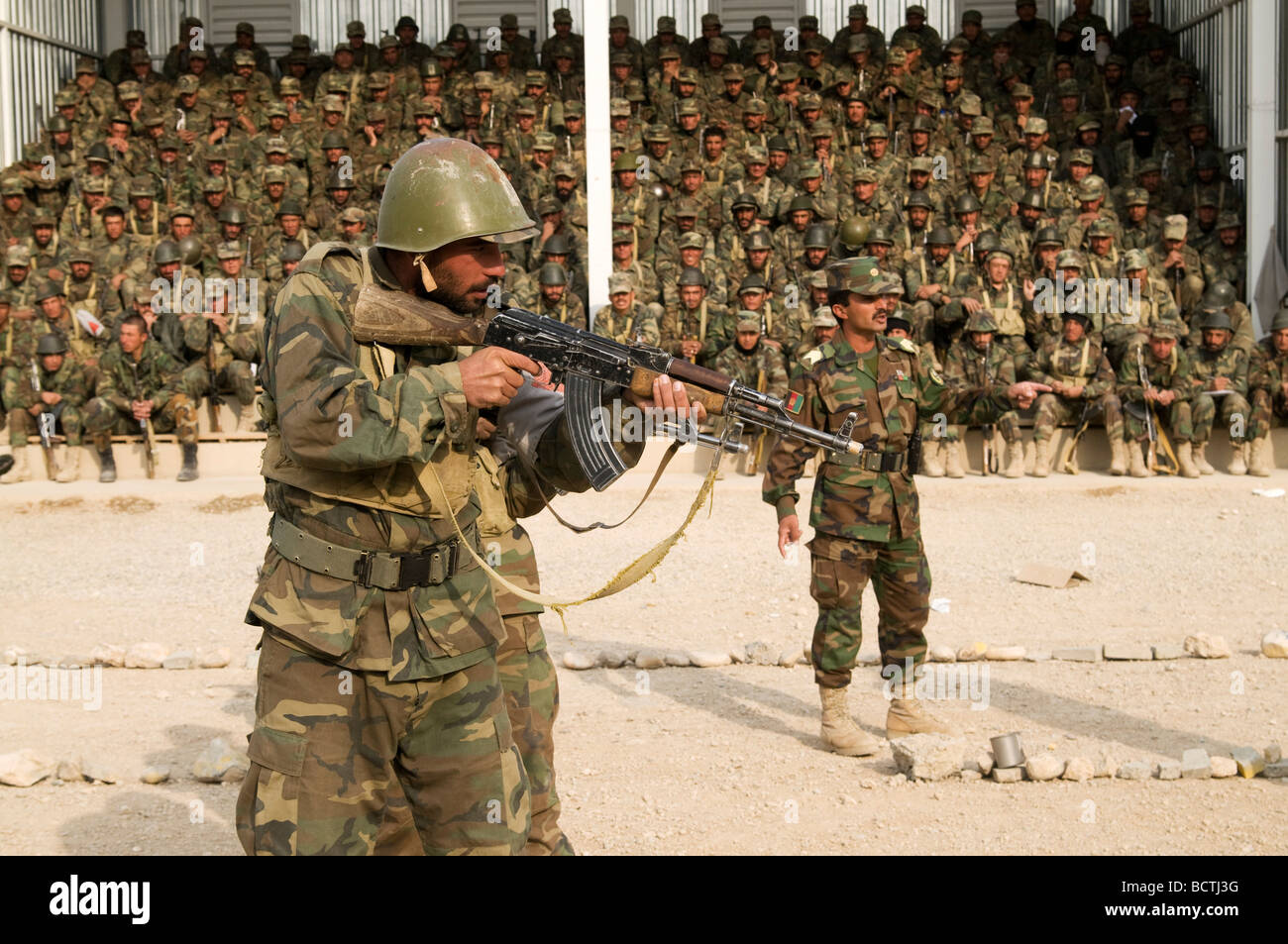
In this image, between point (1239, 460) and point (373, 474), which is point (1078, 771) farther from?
point (1239, 460)

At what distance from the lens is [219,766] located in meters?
5.75

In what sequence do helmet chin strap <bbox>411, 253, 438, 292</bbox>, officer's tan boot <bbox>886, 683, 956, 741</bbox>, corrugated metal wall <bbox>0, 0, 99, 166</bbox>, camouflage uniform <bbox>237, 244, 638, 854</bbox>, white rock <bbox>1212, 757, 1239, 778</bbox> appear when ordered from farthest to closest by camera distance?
corrugated metal wall <bbox>0, 0, 99, 166</bbox>
officer's tan boot <bbox>886, 683, 956, 741</bbox>
white rock <bbox>1212, 757, 1239, 778</bbox>
helmet chin strap <bbox>411, 253, 438, 292</bbox>
camouflage uniform <bbox>237, 244, 638, 854</bbox>

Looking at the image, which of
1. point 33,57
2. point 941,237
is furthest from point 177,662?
point 33,57

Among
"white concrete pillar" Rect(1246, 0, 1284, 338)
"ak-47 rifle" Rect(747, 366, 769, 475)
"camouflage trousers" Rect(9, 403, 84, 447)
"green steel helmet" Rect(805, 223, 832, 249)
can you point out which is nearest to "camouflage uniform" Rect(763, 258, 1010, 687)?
"ak-47 rifle" Rect(747, 366, 769, 475)

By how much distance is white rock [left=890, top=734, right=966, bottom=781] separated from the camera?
18.7 ft

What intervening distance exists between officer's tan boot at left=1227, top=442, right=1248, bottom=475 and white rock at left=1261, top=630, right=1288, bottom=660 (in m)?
5.57

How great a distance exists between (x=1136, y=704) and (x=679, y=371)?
398cm

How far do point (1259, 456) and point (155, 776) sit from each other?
411 inches

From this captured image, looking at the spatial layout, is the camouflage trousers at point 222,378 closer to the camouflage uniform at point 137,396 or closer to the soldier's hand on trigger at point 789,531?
the camouflage uniform at point 137,396

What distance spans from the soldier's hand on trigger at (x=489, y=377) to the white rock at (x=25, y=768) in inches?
135

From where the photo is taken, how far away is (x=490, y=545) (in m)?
4.67

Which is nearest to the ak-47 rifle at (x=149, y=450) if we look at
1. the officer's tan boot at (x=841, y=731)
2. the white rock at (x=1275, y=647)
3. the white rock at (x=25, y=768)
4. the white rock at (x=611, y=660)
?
the white rock at (x=611, y=660)

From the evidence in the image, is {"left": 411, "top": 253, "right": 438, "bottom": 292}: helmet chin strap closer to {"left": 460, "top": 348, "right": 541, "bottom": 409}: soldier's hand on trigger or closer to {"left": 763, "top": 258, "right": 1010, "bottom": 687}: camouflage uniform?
{"left": 460, "top": 348, "right": 541, "bottom": 409}: soldier's hand on trigger
